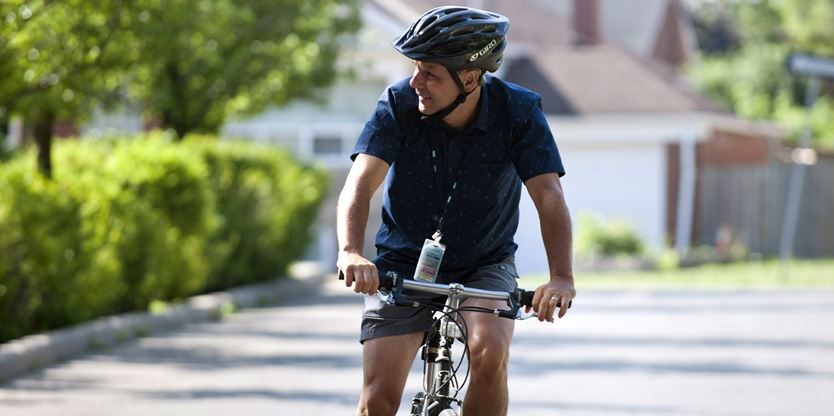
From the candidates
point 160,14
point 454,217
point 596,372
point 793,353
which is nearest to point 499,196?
point 454,217

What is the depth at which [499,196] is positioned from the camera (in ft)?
19.4

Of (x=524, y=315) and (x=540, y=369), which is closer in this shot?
(x=524, y=315)

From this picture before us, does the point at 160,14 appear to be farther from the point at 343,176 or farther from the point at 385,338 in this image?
the point at 343,176

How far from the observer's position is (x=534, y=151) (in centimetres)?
573

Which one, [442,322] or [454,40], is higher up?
[454,40]

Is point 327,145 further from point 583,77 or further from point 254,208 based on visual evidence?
point 254,208

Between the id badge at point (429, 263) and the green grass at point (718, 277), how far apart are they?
1809 centimetres

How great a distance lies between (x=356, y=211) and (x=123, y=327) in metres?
10.7

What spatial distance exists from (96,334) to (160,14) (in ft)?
9.94

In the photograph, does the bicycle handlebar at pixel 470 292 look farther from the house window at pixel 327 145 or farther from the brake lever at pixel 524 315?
the house window at pixel 327 145

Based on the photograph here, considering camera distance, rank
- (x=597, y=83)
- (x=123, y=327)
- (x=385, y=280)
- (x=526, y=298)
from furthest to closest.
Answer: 1. (x=597, y=83)
2. (x=123, y=327)
3. (x=526, y=298)
4. (x=385, y=280)

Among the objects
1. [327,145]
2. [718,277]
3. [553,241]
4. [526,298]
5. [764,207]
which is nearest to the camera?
[526,298]

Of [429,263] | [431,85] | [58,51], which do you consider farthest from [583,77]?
[429,263]

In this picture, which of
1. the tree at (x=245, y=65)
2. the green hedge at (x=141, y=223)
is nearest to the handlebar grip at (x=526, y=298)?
the green hedge at (x=141, y=223)
